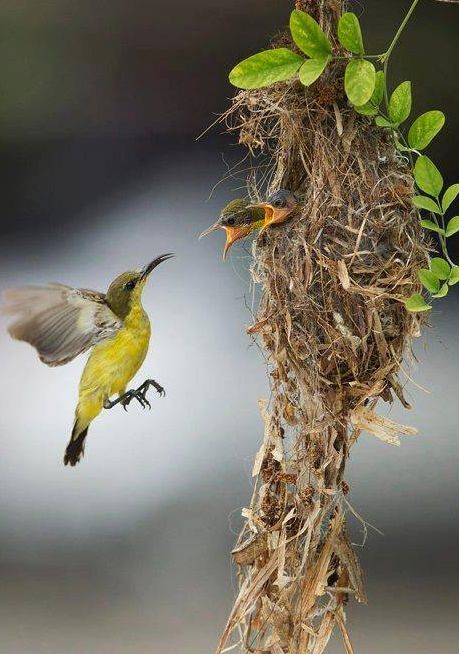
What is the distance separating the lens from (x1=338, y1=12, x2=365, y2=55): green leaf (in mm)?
951

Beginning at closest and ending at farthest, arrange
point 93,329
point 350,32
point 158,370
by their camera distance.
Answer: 1. point 350,32
2. point 93,329
3. point 158,370

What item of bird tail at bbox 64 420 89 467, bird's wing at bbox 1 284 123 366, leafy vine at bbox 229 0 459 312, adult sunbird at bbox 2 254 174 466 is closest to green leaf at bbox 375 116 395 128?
leafy vine at bbox 229 0 459 312

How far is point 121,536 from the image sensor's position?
2.36m

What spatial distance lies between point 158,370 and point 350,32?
1.07 m

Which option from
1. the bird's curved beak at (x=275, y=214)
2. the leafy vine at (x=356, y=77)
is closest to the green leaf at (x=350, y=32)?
the leafy vine at (x=356, y=77)

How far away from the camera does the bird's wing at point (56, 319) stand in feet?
3.82

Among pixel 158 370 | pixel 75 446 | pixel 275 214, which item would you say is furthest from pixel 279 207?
pixel 158 370

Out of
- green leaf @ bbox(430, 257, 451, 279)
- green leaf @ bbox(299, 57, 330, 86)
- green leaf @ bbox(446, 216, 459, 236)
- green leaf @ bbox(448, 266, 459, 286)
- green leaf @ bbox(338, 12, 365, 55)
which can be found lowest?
green leaf @ bbox(448, 266, 459, 286)

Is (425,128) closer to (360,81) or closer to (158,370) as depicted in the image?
(360,81)

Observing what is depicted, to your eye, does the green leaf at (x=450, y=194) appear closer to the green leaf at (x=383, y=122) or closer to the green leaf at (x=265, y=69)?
the green leaf at (x=383, y=122)

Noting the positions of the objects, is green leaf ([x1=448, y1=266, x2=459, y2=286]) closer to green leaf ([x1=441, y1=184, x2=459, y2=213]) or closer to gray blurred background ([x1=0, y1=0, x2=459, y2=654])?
green leaf ([x1=441, y1=184, x2=459, y2=213])

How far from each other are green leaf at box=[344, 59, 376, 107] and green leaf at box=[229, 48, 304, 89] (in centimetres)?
6

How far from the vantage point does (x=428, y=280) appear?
1.01 meters

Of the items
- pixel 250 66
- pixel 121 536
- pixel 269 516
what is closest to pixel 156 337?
pixel 121 536
